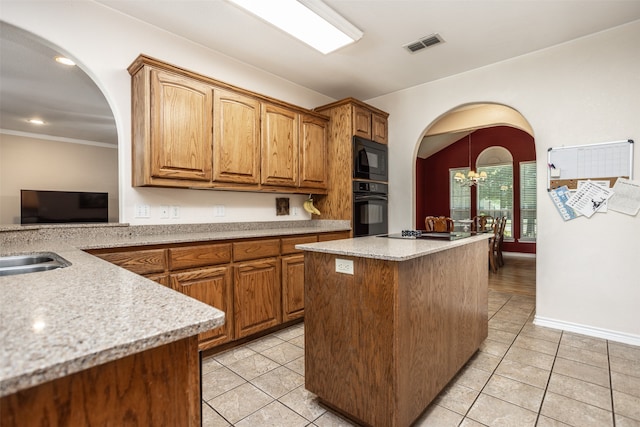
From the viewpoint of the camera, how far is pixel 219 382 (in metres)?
2.03

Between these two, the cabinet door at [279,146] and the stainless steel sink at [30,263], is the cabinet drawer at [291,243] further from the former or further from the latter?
the stainless steel sink at [30,263]

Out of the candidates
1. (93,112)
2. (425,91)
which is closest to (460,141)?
(425,91)

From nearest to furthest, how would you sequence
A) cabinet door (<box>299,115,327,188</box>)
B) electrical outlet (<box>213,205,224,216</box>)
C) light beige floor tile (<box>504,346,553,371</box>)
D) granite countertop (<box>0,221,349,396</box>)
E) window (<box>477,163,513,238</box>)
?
granite countertop (<box>0,221,349,396</box>), light beige floor tile (<box>504,346,553,371</box>), electrical outlet (<box>213,205,224,216</box>), cabinet door (<box>299,115,327,188</box>), window (<box>477,163,513,238</box>)

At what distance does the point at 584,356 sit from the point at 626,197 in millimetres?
1353

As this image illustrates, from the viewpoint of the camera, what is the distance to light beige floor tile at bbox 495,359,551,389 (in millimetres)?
2000

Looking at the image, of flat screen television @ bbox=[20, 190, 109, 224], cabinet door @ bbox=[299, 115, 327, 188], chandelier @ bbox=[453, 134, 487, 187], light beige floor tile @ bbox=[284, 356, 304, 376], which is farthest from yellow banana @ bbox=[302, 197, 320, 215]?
flat screen television @ bbox=[20, 190, 109, 224]

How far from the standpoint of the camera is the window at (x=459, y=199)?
8078 millimetres

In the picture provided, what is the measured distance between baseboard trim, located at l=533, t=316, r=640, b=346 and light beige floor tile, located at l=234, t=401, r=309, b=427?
8.40ft

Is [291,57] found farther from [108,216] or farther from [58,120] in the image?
[108,216]

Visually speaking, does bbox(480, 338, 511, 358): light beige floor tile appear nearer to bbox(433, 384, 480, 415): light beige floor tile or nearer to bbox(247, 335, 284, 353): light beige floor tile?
bbox(433, 384, 480, 415): light beige floor tile

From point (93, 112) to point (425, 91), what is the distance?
188 inches

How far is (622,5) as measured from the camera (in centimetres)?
237

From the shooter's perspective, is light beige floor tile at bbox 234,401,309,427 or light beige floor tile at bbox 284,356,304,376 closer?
light beige floor tile at bbox 234,401,309,427

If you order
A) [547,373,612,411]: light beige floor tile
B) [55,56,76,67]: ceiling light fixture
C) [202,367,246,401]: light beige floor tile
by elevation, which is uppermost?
[55,56,76,67]: ceiling light fixture
